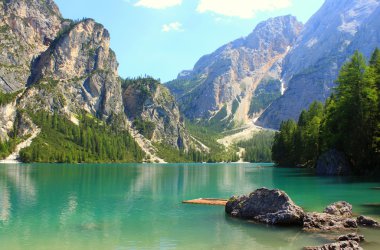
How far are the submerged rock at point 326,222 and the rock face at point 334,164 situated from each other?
62896 millimetres

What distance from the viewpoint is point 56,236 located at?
2781 centimetres

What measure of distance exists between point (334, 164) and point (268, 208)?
63635mm

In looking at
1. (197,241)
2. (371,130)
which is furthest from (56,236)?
(371,130)

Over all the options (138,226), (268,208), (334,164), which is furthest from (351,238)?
(334,164)

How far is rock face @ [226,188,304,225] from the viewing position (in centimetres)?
3195

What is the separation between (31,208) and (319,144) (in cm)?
8653

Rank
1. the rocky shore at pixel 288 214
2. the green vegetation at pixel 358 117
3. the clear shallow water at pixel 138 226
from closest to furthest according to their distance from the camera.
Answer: the clear shallow water at pixel 138 226 < the rocky shore at pixel 288 214 < the green vegetation at pixel 358 117

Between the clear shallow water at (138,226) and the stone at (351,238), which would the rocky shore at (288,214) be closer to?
the stone at (351,238)

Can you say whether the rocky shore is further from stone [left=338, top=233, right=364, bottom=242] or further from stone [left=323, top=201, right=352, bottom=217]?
stone [left=338, top=233, right=364, bottom=242]

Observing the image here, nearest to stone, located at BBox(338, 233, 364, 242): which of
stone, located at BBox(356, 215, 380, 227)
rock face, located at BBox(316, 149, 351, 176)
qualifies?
stone, located at BBox(356, 215, 380, 227)

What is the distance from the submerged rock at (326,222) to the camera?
29828 millimetres

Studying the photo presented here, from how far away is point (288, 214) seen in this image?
31.8 m

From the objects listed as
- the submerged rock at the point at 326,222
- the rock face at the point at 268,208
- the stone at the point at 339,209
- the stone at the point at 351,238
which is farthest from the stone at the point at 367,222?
the stone at the point at 351,238

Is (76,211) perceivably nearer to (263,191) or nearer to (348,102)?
(263,191)
